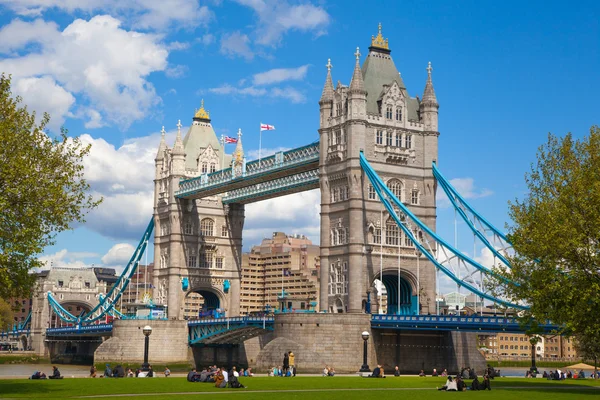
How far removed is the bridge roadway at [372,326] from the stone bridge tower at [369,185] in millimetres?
6132

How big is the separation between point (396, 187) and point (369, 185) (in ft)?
10.0

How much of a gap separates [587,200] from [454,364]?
38.2 meters

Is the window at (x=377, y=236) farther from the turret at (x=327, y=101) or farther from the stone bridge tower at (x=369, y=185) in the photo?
the turret at (x=327, y=101)

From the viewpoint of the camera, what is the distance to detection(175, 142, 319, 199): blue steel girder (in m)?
90.4

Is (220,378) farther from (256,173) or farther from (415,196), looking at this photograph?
(256,173)

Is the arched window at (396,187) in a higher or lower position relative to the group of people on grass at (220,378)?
higher

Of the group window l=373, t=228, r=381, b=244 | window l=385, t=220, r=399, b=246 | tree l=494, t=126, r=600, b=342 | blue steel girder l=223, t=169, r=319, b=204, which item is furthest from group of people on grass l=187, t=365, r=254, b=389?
blue steel girder l=223, t=169, r=319, b=204

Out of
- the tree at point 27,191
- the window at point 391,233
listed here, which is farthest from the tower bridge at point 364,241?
the tree at point 27,191

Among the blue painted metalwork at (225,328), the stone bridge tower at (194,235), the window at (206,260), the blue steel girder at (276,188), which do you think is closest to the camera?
the blue painted metalwork at (225,328)

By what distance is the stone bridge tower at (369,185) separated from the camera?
81562 mm

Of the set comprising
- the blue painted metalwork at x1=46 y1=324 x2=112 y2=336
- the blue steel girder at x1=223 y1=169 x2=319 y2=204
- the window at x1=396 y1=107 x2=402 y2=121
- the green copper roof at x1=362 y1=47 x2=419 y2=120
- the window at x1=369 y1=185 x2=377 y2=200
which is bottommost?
the blue painted metalwork at x1=46 y1=324 x2=112 y2=336

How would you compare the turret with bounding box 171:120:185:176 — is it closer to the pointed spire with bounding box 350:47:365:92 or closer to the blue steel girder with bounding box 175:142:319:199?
the blue steel girder with bounding box 175:142:319:199

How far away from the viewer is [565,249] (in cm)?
4350

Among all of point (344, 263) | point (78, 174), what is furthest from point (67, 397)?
point (344, 263)
